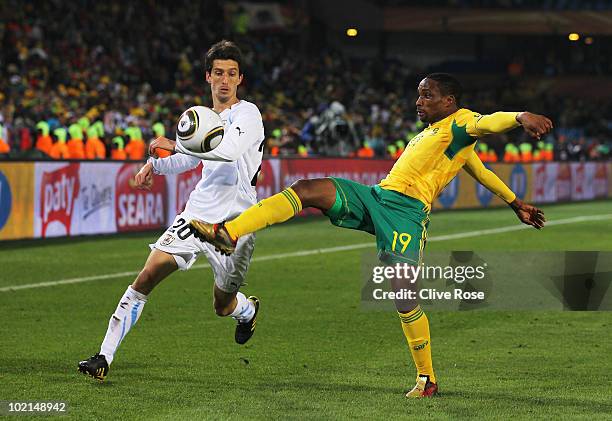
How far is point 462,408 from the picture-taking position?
7379 millimetres

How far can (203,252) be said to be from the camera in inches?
330

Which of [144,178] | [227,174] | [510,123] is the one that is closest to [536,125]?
[510,123]

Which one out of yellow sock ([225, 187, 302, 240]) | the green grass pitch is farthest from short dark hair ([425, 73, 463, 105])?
the green grass pitch

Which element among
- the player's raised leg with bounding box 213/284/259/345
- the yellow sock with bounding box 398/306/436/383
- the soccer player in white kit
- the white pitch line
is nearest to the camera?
the yellow sock with bounding box 398/306/436/383

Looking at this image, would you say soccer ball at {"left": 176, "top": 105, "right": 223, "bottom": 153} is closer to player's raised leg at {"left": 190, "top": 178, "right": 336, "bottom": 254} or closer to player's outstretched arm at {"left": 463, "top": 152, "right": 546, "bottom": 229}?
player's raised leg at {"left": 190, "top": 178, "right": 336, "bottom": 254}

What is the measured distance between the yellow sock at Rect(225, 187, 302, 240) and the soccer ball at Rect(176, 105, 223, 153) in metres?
0.52

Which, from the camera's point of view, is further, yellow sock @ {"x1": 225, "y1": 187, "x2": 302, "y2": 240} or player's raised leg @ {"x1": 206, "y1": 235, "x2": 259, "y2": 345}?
player's raised leg @ {"x1": 206, "y1": 235, "x2": 259, "y2": 345}

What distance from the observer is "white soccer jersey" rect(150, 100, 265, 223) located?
8109 mm

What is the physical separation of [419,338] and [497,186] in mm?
1100

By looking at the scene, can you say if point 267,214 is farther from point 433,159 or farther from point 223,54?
point 223,54

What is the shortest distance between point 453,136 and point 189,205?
183cm

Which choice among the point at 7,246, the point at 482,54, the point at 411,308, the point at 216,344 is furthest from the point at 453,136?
the point at 482,54

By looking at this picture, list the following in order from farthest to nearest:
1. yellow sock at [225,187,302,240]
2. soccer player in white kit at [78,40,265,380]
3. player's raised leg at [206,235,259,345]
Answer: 1. player's raised leg at [206,235,259,345]
2. soccer player in white kit at [78,40,265,380]
3. yellow sock at [225,187,302,240]

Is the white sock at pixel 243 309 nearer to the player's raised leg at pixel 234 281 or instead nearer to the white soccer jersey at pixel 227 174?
the player's raised leg at pixel 234 281
